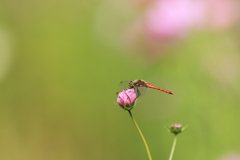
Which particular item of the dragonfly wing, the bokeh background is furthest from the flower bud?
the bokeh background

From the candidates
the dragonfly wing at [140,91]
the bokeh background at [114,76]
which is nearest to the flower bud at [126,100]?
the dragonfly wing at [140,91]

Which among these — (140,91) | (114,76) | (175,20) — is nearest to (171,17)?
(175,20)

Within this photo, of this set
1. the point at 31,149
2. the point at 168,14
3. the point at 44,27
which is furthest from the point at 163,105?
the point at 44,27

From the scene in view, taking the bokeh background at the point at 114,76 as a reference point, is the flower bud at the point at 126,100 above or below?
below

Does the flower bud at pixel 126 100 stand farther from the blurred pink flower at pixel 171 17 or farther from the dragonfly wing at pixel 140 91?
the blurred pink flower at pixel 171 17

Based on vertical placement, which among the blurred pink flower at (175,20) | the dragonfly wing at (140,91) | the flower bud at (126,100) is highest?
the blurred pink flower at (175,20)

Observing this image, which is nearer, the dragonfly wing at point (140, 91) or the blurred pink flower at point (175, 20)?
the dragonfly wing at point (140, 91)

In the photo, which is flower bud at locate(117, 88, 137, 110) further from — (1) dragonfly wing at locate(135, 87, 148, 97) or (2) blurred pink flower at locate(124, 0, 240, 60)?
(2) blurred pink flower at locate(124, 0, 240, 60)

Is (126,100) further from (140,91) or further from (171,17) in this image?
(171,17)
